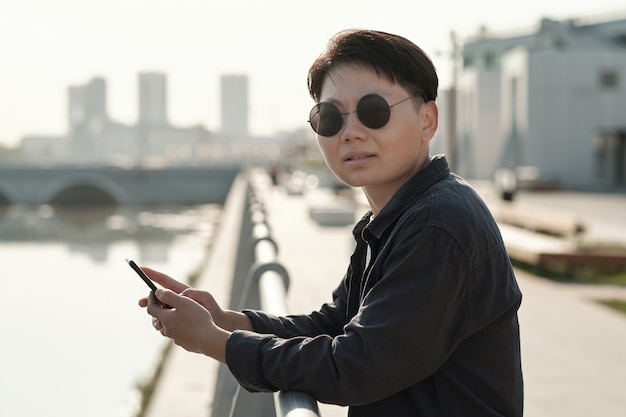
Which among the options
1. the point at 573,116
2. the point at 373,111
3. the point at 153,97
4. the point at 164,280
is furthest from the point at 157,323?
the point at 153,97

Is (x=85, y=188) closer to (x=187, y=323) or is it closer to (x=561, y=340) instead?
(x=561, y=340)

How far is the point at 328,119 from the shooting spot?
7.05 feet

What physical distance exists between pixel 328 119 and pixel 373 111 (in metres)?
0.14

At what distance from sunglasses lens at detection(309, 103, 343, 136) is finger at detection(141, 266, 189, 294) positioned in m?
0.63

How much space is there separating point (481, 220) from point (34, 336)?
16.2m

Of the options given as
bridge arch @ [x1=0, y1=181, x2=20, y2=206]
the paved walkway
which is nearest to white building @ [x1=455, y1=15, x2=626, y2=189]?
the paved walkway

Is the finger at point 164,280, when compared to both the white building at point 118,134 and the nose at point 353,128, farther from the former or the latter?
the white building at point 118,134

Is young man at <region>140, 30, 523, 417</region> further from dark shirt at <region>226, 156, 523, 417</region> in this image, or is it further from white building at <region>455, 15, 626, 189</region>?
white building at <region>455, 15, 626, 189</region>

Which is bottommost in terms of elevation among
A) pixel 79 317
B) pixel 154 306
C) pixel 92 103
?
pixel 79 317

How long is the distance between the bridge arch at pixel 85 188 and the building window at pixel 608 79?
39231 mm

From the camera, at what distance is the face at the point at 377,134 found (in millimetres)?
2072

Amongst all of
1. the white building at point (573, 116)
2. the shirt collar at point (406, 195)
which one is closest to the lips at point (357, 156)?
the shirt collar at point (406, 195)

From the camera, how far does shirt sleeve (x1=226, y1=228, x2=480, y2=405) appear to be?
5.69 ft

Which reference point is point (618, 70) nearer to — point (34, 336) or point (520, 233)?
point (520, 233)
